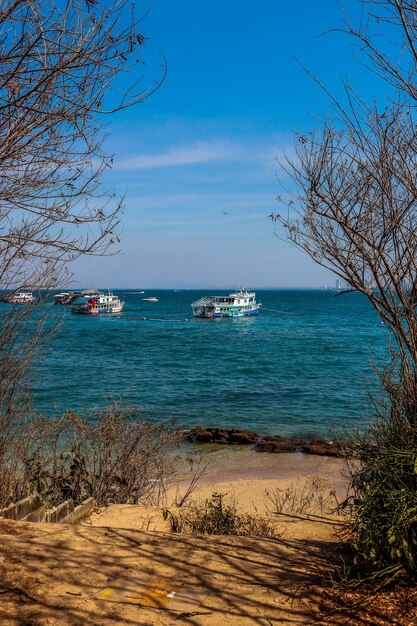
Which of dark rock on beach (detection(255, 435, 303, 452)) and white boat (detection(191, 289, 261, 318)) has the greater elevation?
white boat (detection(191, 289, 261, 318))

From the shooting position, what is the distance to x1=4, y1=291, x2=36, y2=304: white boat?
19.6 feet

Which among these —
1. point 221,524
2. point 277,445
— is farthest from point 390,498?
point 277,445

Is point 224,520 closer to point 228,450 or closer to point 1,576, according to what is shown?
point 1,576

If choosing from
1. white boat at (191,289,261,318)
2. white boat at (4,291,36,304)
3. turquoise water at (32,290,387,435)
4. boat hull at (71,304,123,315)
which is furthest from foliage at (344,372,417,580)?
boat hull at (71,304,123,315)

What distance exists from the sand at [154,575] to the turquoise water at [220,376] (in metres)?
2.40

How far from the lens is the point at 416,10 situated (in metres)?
3.50

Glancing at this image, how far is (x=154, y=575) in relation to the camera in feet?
13.7

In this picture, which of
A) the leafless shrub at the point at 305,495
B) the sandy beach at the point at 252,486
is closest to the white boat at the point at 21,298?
the sandy beach at the point at 252,486

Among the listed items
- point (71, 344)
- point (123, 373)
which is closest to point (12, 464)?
point (123, 373)

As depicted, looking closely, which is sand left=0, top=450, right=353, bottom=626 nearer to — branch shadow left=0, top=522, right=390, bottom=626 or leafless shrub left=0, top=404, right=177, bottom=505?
branch shadow left=0, top=522, right=390, bottom=626

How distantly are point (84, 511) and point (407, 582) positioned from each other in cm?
387

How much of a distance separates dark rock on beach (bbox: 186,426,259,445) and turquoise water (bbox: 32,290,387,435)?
1712mm

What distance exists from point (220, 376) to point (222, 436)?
1251 centimetres

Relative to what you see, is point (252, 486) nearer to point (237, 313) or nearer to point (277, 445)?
point (277, 445)
